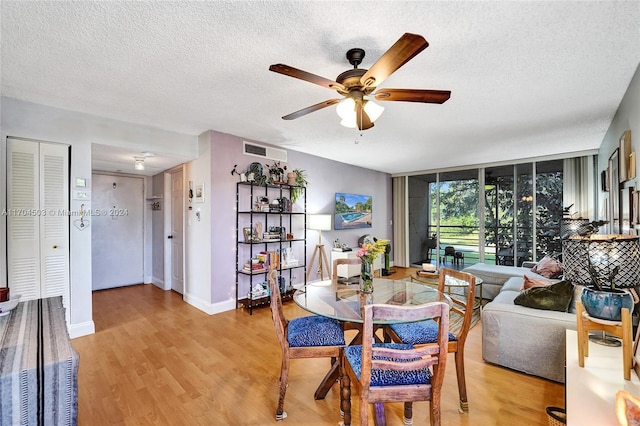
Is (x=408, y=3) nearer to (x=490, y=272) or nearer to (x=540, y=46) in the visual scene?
(x=540, y=46)

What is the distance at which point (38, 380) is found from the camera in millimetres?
1085

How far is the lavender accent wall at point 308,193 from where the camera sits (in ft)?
12.8

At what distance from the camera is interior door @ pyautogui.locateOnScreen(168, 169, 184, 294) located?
4.73 m

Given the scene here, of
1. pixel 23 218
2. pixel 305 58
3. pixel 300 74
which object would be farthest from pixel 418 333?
pixel 23 218

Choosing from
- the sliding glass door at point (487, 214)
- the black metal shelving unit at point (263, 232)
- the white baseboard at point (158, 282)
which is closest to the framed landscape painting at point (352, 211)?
the black metal shelving unit at point (263, 232)

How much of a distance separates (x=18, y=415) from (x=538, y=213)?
271 inches

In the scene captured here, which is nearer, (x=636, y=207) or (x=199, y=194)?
(x=636, y=207)

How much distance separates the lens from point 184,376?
93.6 inches

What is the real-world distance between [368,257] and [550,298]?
1.55m

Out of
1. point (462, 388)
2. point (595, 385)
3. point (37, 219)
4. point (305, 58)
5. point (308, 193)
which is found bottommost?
point (462, 388)

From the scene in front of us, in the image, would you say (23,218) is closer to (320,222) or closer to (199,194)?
(199,194)

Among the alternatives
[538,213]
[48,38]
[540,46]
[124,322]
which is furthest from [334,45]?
[538,213]

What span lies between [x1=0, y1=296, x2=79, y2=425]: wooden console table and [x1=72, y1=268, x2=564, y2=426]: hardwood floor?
0.93 m

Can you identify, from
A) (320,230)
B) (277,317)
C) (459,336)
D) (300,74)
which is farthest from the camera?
(320,230)
